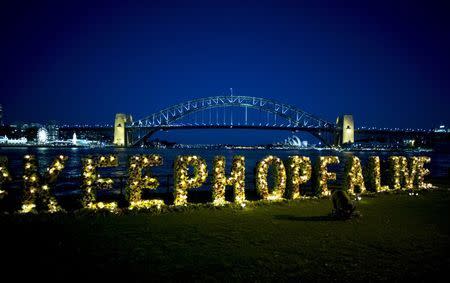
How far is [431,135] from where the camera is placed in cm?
7662

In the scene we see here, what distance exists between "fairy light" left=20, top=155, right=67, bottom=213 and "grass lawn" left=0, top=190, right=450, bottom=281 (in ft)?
1.42

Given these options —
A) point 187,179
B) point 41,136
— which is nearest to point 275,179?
point 187,179

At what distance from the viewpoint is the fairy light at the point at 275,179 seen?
34.8 feet

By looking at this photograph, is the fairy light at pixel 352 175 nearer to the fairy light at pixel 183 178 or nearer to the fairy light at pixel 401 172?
the fairy light at pixel 401 172

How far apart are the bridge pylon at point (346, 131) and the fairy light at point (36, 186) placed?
261 ft

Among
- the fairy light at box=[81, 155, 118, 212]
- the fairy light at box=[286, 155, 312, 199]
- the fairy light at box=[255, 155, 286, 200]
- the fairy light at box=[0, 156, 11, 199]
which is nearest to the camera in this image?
the fairy light at box=[0, 156, 11, 199]

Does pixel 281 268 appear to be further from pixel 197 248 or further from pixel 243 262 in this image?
pixel 197 248

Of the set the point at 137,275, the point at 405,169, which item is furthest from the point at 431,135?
the point at 137,275

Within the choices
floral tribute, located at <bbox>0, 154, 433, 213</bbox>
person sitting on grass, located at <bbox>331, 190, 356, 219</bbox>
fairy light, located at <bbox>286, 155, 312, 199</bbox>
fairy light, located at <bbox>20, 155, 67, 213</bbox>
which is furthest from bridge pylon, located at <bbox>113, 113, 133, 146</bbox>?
person sitting on grass, located at <bbox>331, 190, 356, 219</bbox>

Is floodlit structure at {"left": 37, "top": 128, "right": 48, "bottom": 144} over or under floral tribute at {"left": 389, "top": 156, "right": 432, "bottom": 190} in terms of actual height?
over

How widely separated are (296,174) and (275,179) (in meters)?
0.62

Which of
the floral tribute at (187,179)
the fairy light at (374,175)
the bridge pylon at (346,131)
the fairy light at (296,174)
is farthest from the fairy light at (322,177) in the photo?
the bridge pylon at (346,131)

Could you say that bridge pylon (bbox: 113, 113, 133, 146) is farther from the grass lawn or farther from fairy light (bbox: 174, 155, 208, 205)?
the grass lawn

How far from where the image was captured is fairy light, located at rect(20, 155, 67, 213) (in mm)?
8258
